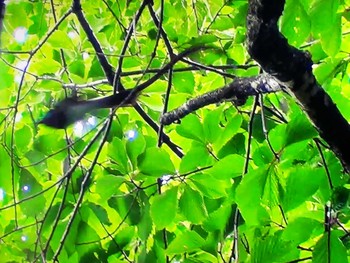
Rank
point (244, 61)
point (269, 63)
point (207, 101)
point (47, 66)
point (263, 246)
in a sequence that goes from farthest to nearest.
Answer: point (244, 61) < point (47, 66) < point (207, 101) < point (263, 246) < point (269, 63)

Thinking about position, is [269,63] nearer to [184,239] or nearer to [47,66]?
[184,239]

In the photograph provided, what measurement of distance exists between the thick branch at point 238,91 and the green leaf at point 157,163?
0.28ft

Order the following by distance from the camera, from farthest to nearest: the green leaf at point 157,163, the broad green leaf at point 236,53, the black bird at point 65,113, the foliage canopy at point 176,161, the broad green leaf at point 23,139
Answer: the broad green leaf at point 236,53 → the broad green leaf at point 23,139 → the green leaf at point 157,163 → the foliage canopy at point 176,161 → the black bird at point 65,113

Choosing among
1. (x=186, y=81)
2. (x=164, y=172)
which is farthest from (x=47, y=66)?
(x=164, y=172)

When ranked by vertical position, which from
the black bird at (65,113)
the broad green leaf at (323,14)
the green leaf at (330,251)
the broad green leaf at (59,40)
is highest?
the broad green leaf at (59,40)

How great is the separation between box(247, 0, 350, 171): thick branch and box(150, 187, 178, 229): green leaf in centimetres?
29

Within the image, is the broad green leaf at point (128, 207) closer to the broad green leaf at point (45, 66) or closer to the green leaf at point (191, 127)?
the green leaf at point (191, 127)

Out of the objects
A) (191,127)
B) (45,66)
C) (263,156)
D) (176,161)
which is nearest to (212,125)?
(191,127)

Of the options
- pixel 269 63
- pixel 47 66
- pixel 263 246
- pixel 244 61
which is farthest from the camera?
pixel 244 61

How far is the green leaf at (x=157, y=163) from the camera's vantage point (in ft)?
2.77

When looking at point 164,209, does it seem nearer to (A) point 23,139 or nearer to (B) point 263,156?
(B) point 263,156

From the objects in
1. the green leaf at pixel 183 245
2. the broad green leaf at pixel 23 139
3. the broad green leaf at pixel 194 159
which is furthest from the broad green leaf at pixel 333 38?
the broad green leaf at pixel 23 139

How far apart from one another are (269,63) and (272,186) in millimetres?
239

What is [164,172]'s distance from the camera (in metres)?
0.85
